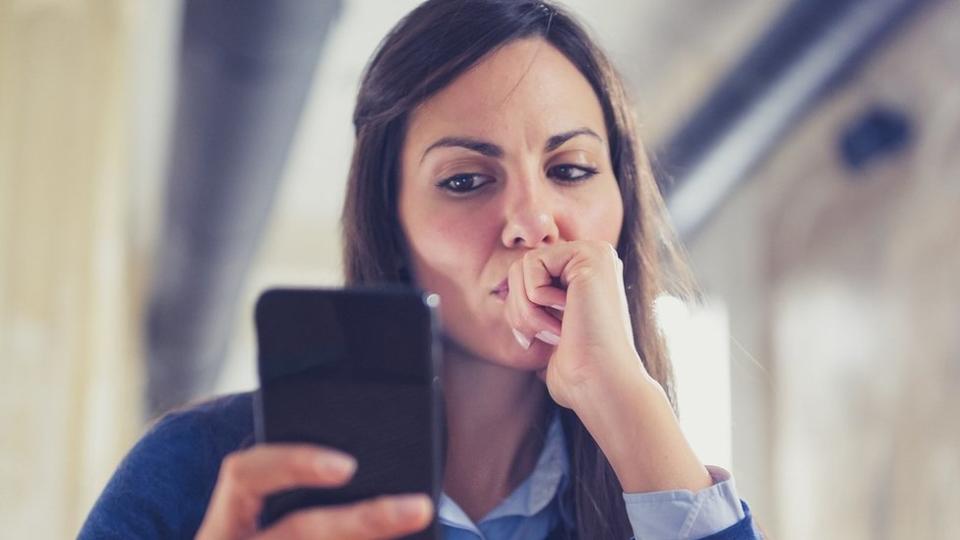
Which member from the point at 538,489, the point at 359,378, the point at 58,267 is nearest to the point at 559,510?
the point at 538,489

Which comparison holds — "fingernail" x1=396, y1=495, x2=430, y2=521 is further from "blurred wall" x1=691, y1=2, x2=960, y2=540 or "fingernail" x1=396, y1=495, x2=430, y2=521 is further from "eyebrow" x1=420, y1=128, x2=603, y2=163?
"blurred wall" x1=691, y1=2, x2=960, y2=540

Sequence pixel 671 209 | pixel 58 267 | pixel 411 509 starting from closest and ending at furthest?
pixel 411 509 < pixel 671 209 < pixel 58 267

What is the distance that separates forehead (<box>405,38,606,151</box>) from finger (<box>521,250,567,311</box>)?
0.04 meters

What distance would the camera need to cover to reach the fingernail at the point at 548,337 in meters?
0.27

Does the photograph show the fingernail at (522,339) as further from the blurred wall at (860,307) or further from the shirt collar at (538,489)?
the blurred wall at (860,307)

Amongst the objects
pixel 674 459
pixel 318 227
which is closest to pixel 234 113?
pixel 318 227

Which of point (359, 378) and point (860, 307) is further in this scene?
point (860, 307)

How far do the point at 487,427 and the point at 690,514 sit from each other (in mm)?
80

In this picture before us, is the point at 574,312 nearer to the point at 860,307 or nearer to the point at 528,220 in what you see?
the point at 528,220

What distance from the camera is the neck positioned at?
291mm

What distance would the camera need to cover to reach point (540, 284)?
10.3 inches

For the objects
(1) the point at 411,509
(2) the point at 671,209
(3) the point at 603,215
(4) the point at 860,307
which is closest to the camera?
(1) the point at 411,509

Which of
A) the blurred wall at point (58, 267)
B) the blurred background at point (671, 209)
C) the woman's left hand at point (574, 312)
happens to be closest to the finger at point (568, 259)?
the woman's left hand at point (574, 312)

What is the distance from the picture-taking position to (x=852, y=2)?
631 millimetres
